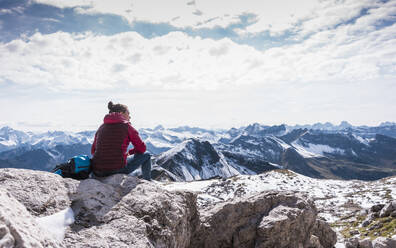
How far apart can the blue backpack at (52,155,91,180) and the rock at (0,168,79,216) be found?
1360 millimetres

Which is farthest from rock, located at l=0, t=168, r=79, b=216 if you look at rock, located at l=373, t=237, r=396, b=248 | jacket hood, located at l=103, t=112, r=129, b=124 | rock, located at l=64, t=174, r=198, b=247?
rock, located at l=373, t=237, r=396, b=248

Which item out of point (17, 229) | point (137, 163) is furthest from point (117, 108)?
point (17, 229)

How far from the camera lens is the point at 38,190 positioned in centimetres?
742

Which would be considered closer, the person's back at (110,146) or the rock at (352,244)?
the person's back at (110,146)

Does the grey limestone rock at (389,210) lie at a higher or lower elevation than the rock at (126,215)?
lower

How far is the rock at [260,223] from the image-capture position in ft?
41.9

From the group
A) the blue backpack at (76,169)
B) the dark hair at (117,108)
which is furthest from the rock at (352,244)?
the blue backpack at (76,169)

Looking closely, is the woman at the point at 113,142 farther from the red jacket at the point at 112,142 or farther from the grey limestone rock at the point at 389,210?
the grey limestone rock at the point at 389,210

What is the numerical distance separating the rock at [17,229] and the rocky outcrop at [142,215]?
16 millimetres

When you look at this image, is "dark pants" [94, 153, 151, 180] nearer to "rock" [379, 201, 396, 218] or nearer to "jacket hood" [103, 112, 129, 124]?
"jacket hood" [103, 112, 129, 124]

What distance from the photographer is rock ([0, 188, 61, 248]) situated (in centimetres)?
405

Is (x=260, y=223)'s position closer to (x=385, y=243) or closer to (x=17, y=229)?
(x=17, y=229)

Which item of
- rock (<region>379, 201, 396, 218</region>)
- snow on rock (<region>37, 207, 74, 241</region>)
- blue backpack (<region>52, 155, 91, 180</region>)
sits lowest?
rock (<region>379, 201, 396, 218</region>)

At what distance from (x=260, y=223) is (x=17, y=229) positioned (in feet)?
38.6
